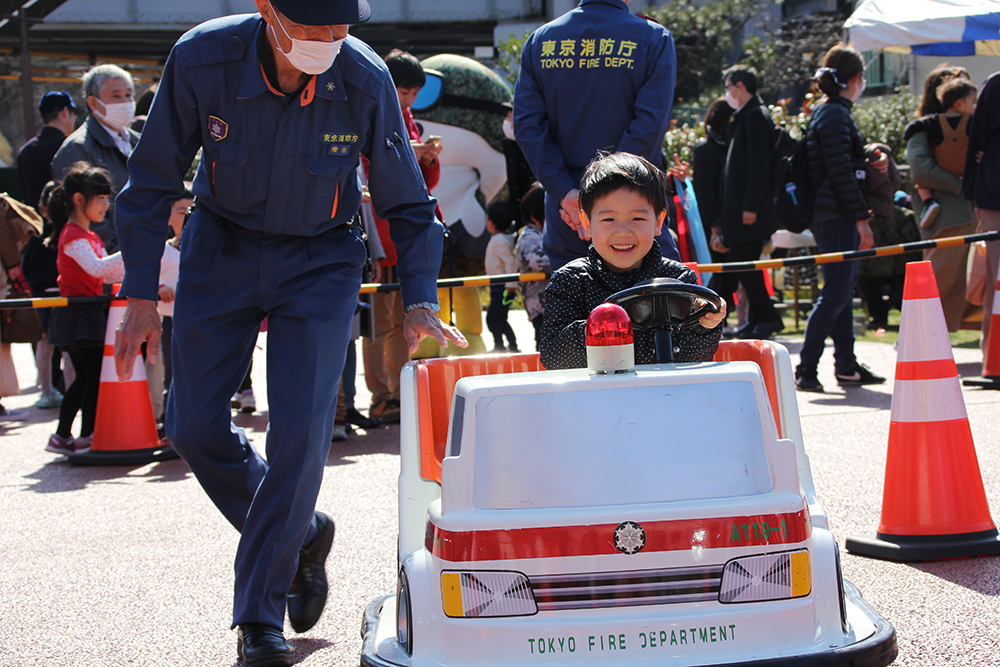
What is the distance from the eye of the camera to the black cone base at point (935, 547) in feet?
12.7

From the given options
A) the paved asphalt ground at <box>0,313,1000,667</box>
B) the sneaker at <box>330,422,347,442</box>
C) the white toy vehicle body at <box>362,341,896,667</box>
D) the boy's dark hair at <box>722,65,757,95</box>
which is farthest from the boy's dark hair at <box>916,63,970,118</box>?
the white toy vehicle body at <box>362,341,896,667</box>

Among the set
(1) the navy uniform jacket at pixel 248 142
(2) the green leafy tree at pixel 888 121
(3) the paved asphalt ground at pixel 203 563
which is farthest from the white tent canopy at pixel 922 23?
(1) the navy uniform jacket at pixel 248 142

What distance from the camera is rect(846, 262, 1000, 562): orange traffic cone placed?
3.92 m

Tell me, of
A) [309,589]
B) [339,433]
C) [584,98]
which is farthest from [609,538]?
[339,433]

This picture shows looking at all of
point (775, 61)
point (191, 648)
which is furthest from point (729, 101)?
point (775, 61)

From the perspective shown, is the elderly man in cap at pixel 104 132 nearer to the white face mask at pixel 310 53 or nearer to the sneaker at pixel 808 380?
the white face mask at pixel 310 53

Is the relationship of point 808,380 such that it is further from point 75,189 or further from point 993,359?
point 75,189

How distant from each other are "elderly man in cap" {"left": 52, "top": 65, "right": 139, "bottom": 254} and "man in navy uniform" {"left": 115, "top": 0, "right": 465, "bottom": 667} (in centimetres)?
478

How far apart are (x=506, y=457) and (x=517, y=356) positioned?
4.30 ft

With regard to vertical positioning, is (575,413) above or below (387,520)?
above

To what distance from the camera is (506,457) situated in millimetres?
2334

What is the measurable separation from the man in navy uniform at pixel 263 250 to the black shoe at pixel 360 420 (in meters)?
3.92

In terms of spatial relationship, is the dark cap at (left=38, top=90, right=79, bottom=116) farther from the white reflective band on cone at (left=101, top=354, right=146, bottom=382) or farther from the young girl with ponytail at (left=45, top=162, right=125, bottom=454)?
the white reflective band on cone at (left=101, top=354, right=146, bottom=382)

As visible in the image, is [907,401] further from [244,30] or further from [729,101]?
[729,101]
